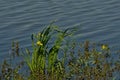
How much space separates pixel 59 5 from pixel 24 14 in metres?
1.95

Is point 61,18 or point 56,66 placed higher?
point 56,66

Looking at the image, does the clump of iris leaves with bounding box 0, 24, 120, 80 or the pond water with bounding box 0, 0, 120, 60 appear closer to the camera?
the clump of iris leaves with bounding box 0, 24, 120, 80

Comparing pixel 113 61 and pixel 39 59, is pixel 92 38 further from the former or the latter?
pixel 39 59

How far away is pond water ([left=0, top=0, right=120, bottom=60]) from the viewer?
13609 millimetres

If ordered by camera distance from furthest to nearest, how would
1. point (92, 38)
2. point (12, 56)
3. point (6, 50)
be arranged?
point (92, 38) → point (6, 50) → point (12, 56)

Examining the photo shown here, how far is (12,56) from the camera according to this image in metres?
11.6

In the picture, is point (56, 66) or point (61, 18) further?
point (61, 18)

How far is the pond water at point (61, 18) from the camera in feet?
44.7

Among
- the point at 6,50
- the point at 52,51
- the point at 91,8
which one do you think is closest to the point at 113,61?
the point at 52,51

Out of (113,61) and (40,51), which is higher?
(40,51)

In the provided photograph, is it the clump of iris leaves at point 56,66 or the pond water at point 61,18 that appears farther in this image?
the pond water at point 61,18

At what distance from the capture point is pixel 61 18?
16141 millimetres

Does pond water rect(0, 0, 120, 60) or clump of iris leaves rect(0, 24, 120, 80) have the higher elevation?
clump of iris leaves rect(0, 24, 120, 80)

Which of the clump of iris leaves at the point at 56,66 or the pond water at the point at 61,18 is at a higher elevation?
the clump of iris leaves at the point at 56,66
